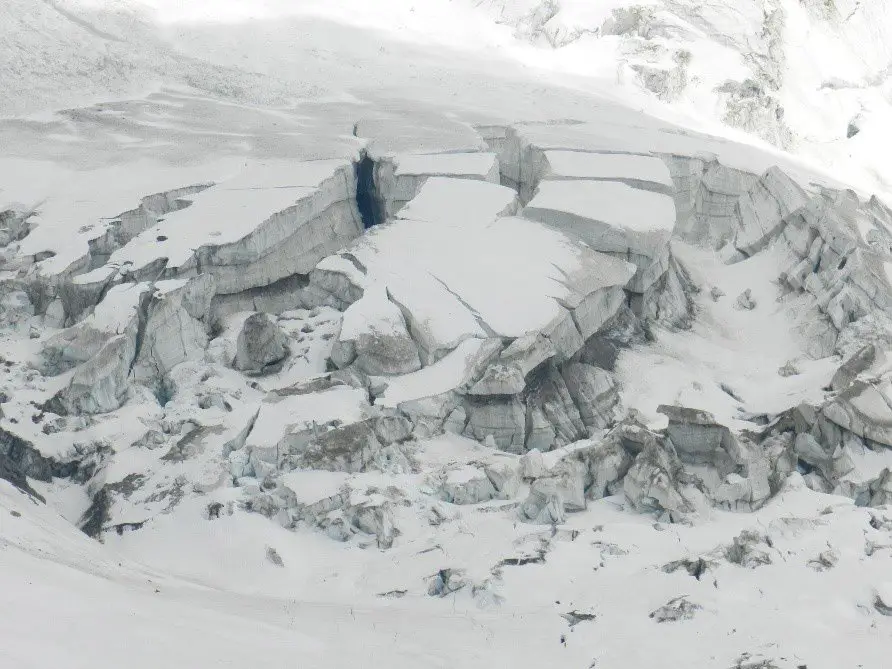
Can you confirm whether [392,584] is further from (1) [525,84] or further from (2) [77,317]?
(1) [525,84]

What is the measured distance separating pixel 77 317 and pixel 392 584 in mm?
13627

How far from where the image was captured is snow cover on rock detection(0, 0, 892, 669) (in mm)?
13398

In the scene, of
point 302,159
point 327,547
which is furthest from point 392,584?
point 302,159

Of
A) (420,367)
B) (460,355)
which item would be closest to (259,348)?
(420,367)

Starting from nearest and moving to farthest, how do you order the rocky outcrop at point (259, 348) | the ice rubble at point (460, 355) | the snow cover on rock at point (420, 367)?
1. the snow cover on rock at point (420, 367)
2. the ice rubble at point (460, 355)
3. the rocky outcrop at point (259, 348)

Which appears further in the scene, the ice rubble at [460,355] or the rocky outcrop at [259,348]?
the rocky outcrop at [259,348]

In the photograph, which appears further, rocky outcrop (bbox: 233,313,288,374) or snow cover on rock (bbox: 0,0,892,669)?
rocky outcrop (bbox: 233,313,288,374)

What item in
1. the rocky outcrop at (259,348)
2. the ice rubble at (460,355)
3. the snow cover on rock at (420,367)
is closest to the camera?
the snow cover on rock at (420,367)

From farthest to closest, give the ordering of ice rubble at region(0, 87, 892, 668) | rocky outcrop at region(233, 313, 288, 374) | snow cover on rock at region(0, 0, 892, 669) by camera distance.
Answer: rocky outcrop at region(233, 313, 288, 374)
ice rubble at region(0, 87, 892, 668)
snow cover on rock at region(0, 0, 892, 669)

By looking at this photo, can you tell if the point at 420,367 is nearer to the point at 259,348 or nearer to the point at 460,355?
the point at 460,355

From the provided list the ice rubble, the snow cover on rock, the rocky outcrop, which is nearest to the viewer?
the snow cover on rock

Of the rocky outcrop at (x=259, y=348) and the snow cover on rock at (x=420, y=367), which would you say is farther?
the rocky outcrop at (x=259, y=348)

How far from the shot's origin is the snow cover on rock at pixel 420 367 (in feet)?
44.0

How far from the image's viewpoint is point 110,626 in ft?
31.8
